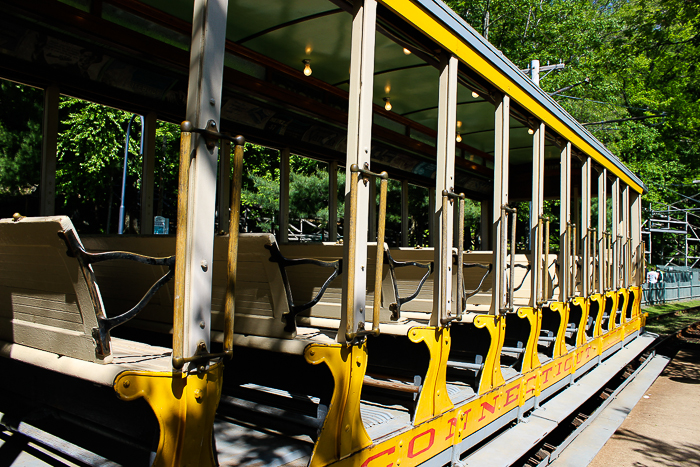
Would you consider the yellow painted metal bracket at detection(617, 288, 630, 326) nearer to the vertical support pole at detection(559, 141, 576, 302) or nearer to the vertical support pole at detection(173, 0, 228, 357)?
the vertical support pole at detection(559, 141, 576, 302)

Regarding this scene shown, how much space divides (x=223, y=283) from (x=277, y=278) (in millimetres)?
357

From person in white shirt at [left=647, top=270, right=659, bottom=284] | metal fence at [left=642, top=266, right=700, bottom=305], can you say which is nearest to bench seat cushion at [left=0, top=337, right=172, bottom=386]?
metal fence at [left=642, top=266, right=700, bottom=305]

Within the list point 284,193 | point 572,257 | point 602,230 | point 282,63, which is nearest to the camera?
point 572,257

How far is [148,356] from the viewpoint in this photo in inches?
104

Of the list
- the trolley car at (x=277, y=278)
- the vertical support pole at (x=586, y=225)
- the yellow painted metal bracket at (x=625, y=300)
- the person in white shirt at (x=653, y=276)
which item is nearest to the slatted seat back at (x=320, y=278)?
the trolley car at (x=277, y=278)

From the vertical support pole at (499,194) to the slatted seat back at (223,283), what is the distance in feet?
5.27

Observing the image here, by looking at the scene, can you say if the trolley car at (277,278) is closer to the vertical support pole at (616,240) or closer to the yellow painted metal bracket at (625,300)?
the vertical support pole at (616,240)

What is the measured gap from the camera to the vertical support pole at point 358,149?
2256 millimetres

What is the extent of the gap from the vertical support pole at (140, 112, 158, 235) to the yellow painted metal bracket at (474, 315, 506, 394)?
292 centimetres

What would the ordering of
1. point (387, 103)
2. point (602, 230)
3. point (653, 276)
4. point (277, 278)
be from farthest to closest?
point (653, 276) < point (602, 230) < point (387, 103) < point (277, 278)

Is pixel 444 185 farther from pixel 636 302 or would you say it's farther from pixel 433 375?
pixel 636 302

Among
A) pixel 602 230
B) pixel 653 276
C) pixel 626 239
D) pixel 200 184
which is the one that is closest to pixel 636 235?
pixel 626 239

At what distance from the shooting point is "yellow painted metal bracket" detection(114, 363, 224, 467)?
1.68 meters

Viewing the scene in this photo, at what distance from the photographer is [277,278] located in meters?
2.64
